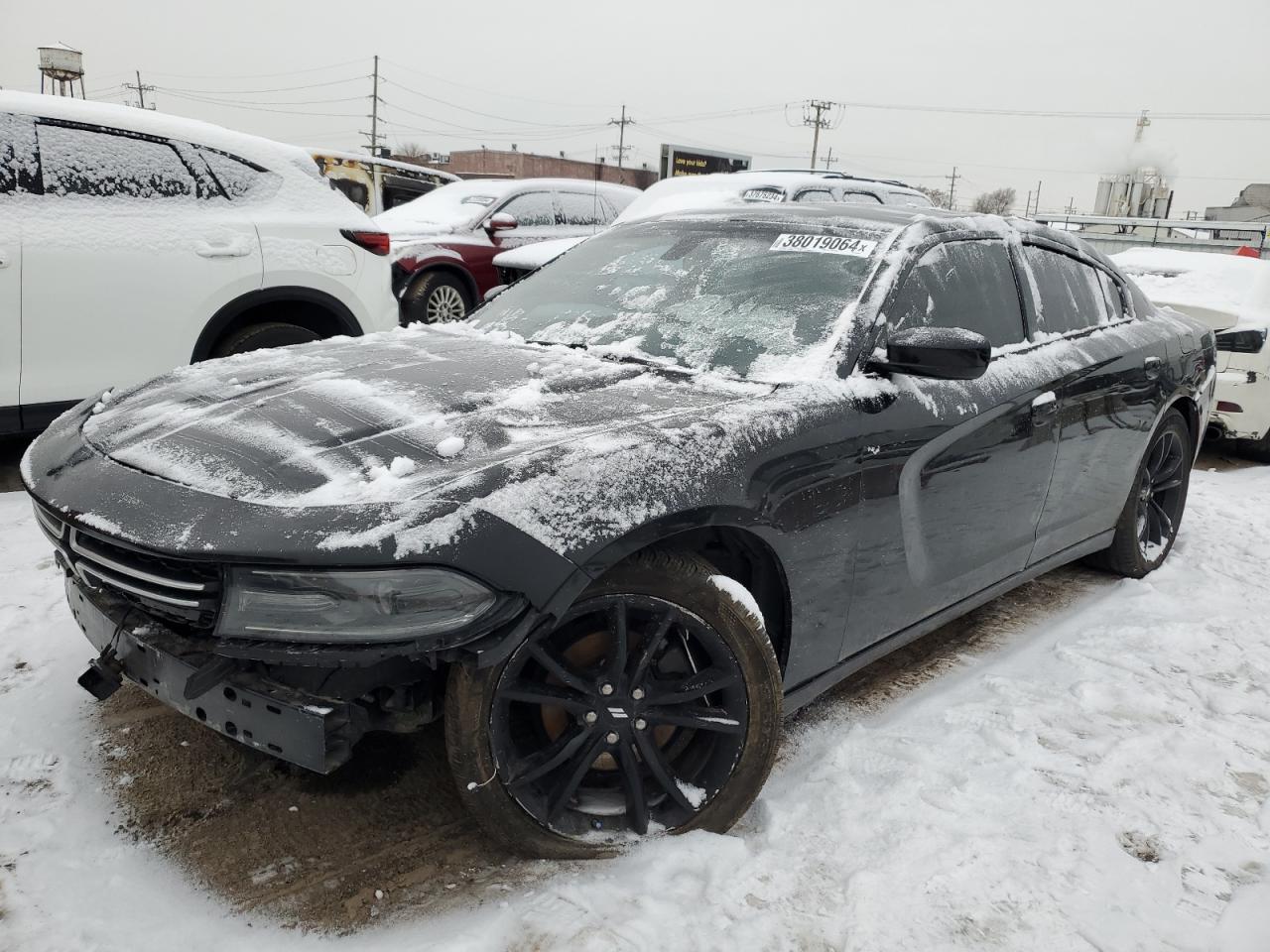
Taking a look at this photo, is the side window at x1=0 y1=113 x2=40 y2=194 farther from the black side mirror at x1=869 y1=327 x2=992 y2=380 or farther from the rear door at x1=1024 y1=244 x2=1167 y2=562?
the rear door at x1=1024 y1=244 x2=1167 y2=562

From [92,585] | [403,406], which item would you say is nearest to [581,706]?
[403,406]

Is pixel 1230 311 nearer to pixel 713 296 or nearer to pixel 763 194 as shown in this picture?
pixel 763 194

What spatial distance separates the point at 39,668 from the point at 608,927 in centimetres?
201

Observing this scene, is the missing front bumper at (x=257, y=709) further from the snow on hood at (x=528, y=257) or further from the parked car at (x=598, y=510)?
the snow on hood at (x=528, y=257)

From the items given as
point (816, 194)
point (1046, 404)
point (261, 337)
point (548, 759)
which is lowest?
point (548, 759)

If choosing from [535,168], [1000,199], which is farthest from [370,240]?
[1000,199]

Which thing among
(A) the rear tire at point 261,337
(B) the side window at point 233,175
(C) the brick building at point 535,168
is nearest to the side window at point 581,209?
(B) the side window at point 233,175

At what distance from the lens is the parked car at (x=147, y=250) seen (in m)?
4.07

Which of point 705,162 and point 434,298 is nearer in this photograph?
point 434,298

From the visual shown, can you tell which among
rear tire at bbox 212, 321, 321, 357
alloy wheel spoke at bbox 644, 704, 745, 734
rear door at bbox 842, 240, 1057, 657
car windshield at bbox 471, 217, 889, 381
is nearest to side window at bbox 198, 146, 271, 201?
rear tire at bbox 212, 321, 321, 357

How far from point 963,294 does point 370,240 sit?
3.37m

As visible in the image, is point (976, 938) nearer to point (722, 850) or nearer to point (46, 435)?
point (722, 850)

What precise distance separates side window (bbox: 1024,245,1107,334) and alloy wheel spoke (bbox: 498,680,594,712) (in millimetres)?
2340

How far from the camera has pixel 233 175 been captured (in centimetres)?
473
